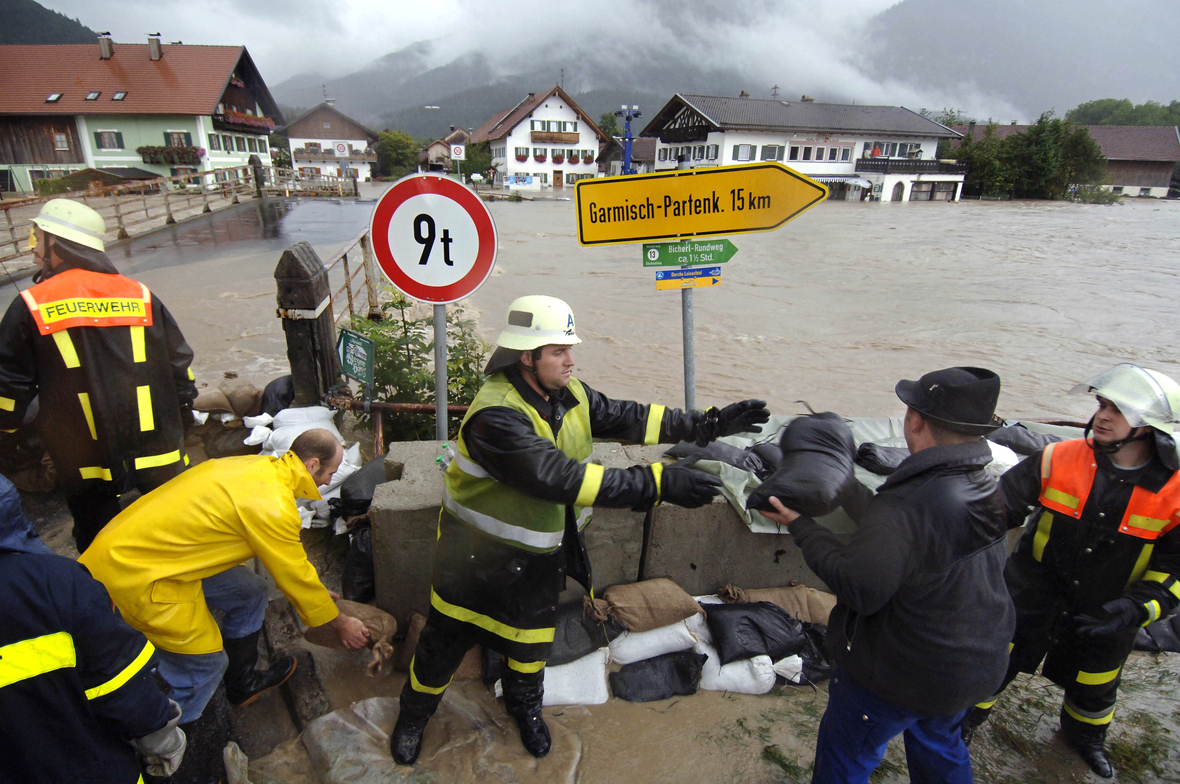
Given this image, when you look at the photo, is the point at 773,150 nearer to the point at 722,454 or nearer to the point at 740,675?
the point at 722,454

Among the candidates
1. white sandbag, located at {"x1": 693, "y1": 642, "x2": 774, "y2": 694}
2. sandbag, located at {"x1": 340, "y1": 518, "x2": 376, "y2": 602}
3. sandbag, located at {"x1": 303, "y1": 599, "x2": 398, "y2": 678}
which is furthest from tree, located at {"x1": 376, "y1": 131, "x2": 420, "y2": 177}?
white sandbag, located at {"x1": 693, "y1": 642, "x2": 774, "y2": 694}

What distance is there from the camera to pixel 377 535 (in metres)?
2.86

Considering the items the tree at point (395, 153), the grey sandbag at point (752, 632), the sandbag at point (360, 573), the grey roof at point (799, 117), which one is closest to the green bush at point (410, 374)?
the sandbag at point (360, 573)

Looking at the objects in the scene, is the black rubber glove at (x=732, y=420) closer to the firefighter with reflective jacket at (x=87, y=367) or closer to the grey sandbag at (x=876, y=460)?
the grey sandbag at (x=876, y=460)

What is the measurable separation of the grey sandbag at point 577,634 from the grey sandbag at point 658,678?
0.16 meters

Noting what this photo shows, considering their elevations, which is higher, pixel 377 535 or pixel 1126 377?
pixel 1126 377

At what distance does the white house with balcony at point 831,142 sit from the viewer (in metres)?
46.9

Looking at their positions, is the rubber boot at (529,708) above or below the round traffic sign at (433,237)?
→ below

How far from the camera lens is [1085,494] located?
2436 millimetres

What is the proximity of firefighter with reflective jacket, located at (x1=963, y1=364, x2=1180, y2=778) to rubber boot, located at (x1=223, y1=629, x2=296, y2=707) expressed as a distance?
10.1 feet

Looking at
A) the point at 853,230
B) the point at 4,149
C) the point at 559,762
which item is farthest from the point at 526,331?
the point at 4,149

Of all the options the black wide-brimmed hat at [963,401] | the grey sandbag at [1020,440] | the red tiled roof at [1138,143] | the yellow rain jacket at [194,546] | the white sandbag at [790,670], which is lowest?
the white sandbag at [790,670]

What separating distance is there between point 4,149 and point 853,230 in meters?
47.4

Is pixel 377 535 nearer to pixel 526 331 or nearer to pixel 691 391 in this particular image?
pixel 526 331
